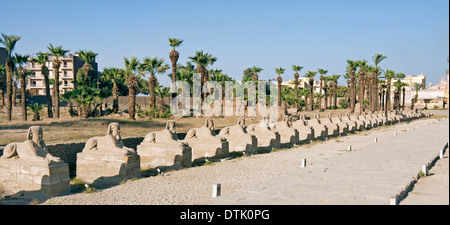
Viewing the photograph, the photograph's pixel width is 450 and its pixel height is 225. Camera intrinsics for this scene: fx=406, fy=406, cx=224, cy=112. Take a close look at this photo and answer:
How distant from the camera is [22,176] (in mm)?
8602

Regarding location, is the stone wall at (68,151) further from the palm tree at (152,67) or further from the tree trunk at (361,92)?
the tree trunk at (361,92)

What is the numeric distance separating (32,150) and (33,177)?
612 mm

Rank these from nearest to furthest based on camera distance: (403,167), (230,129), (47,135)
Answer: (403,167) → (230,129) → (47,135)

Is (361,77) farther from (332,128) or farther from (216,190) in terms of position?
(216,190)

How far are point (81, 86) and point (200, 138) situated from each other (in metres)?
20.3

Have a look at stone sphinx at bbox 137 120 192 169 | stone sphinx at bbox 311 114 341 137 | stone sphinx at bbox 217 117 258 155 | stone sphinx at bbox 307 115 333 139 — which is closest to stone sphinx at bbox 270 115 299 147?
stone sphinx at bbox 307 115 333 139

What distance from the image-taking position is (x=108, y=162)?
34.3 ft

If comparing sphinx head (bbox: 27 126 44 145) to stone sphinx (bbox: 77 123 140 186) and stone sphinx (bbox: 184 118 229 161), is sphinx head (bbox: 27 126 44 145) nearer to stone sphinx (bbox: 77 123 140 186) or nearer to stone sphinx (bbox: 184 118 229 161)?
stone sphinx (bbox: 77 123 140 186)

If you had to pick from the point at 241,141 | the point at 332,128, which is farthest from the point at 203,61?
the point at 241,141

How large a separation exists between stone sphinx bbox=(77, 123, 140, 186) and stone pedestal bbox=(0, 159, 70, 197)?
170cm

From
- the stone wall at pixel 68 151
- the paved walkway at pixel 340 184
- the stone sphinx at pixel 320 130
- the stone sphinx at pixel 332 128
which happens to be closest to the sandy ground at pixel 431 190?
the paved walkway at pixel 340 184

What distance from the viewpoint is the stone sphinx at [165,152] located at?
12016 mm
